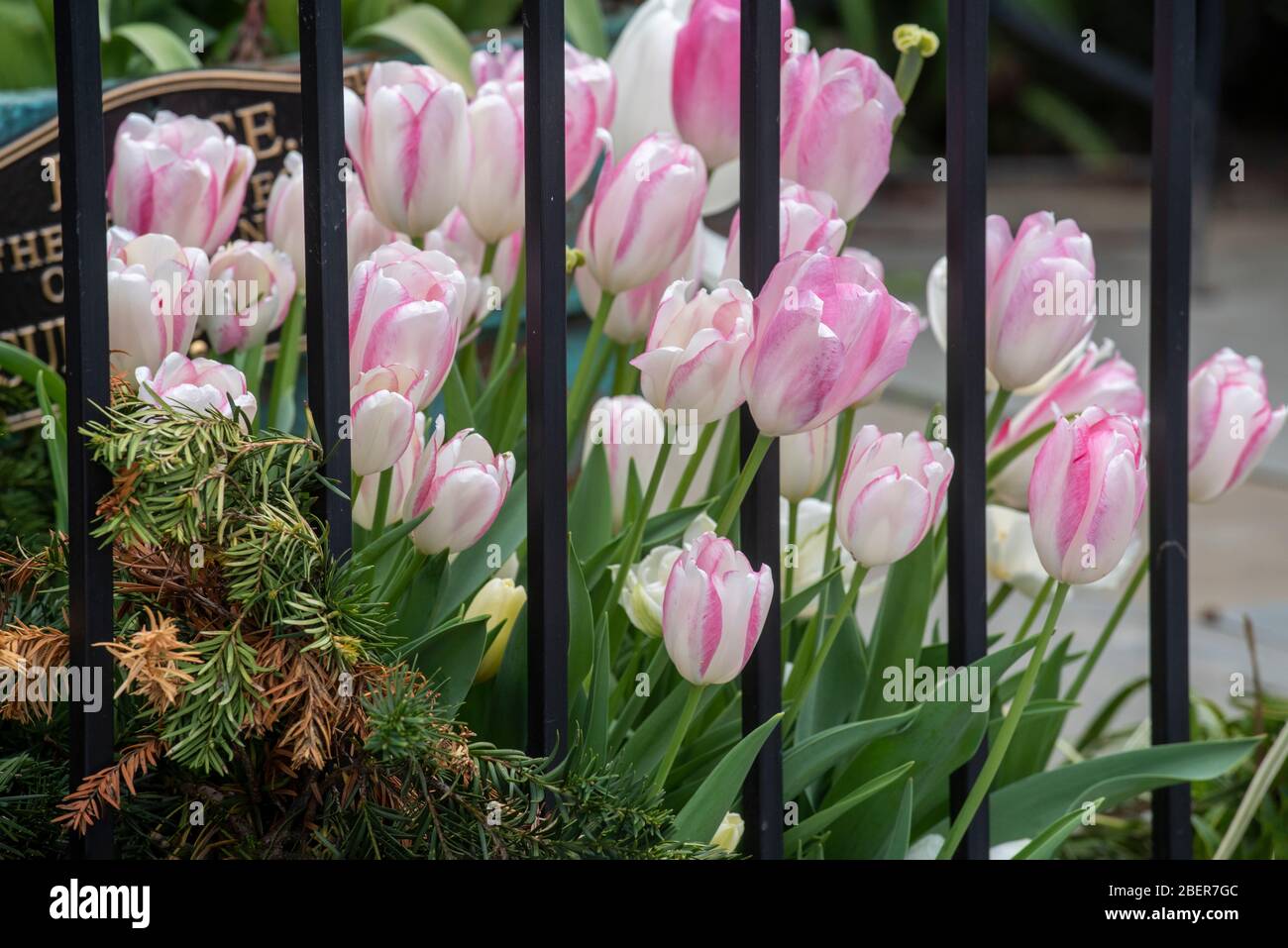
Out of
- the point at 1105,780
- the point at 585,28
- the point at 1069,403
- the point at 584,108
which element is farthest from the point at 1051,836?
the point at 585,28

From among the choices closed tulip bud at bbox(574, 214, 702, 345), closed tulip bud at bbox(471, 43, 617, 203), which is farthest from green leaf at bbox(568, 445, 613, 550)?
closed tulip bud at bbox(471, 43, 617, 203)

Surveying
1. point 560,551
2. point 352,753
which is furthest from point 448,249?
point 352,753

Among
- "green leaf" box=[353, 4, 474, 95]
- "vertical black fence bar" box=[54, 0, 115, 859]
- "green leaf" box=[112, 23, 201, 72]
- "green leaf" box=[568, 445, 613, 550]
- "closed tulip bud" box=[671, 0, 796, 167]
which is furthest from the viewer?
"green leaf" box=[353, 4, 474, 95]

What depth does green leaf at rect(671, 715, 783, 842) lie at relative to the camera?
0.73m

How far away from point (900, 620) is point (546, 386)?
1.03 ft

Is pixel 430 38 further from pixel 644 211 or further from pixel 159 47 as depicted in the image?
pixel 644 211

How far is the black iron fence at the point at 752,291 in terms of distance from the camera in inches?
26.5

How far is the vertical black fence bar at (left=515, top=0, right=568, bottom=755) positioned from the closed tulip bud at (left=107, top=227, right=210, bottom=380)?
18 centimetres

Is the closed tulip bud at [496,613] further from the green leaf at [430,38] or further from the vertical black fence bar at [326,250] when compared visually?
the green leaf at [430,38]

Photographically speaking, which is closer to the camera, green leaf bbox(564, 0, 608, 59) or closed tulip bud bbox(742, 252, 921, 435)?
closed tulip bud bbox(742, 252, 921, 435)

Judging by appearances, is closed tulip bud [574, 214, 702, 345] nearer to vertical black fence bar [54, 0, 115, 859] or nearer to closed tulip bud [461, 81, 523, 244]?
closed tulip bud [461, 81, 523, 244]

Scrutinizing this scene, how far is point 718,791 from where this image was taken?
2.43ft

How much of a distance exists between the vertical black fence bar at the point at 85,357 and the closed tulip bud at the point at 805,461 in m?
0.39

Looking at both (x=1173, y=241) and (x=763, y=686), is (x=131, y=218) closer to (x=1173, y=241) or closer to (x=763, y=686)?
(x=763, y=686)
